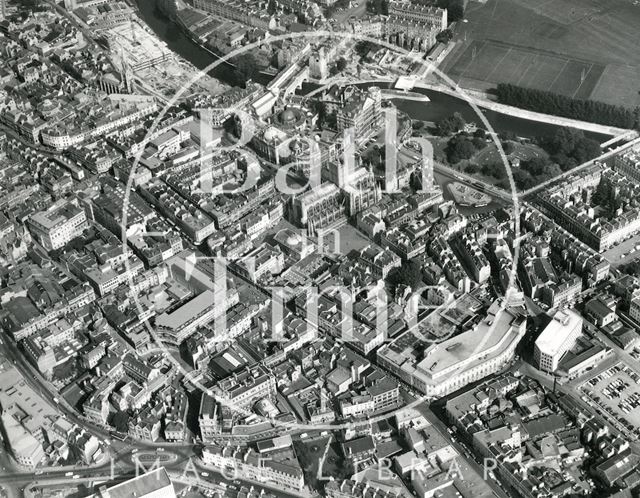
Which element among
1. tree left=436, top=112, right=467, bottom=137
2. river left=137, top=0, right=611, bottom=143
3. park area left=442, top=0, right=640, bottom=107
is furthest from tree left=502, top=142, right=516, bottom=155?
park area left=442, top=0, right=640, bottom=107

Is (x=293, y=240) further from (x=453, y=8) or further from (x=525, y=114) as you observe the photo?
(x=453, y=8)

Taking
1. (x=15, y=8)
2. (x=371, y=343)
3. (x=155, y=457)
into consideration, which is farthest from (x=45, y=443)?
(x=15, y=8)

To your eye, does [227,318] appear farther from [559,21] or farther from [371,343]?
[559,21]

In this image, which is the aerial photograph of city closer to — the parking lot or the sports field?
the parking lot

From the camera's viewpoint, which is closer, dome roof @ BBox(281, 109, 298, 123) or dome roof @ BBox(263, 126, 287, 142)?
dome roof @ BBox(263, 126, 287, 142)

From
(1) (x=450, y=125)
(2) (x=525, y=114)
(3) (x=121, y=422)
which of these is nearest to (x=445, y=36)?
(2) (x=525, y=114)

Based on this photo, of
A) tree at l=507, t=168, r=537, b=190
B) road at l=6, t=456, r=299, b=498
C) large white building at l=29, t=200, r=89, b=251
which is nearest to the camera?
road at l=6, t=456, r=299, b=498
